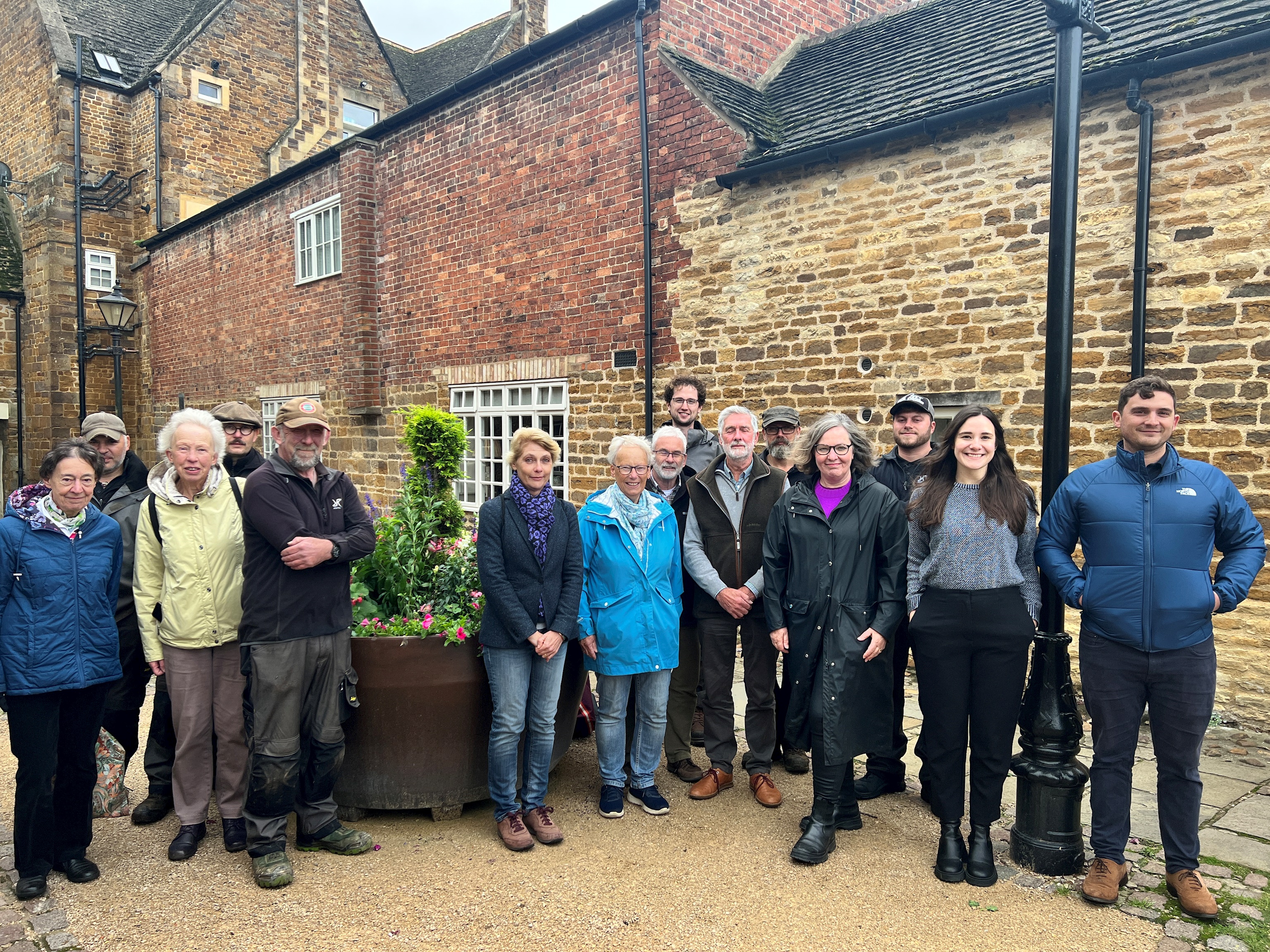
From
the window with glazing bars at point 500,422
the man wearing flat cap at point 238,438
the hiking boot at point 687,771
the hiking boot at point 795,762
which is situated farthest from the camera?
the window with glazing bars at point 500,422

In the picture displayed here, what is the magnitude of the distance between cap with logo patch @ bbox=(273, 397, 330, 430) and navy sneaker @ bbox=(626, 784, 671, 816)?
2375 mm

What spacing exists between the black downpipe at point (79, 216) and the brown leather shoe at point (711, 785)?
19.6 m

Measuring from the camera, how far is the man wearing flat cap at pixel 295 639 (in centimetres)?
380

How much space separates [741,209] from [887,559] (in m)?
5.32

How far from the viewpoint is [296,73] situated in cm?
2197

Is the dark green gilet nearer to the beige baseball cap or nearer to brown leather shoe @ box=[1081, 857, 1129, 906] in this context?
brown leather shoe @ box=[1081, 857, 1129, 906]

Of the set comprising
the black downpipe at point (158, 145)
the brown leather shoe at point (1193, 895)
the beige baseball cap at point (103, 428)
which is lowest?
the brown leather shoe at point (1193, 895)

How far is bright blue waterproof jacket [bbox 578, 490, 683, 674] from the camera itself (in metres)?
4.33

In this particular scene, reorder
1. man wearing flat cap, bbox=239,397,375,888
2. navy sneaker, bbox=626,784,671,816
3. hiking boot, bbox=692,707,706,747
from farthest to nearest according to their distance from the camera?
hiking boot, bbox=692,707,706,747 → navy sneaker, bbox=626,784,671,816 → man wearing flat cap, bbox=239,397,375,888

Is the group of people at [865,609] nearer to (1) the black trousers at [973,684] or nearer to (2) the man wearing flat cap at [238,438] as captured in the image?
(1) the black trousers at [973,684]

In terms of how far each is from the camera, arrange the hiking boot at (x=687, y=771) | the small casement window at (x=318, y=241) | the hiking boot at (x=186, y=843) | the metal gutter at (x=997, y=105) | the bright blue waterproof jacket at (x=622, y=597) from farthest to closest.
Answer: the small casement window at (x=318, y=241), the metal gutter at (x=997, y=105), the hiking boot at (x=687, y=771), the bright blue waterproof jacket at (x=622, y=597), the hiking boot at (x=186, y=843)

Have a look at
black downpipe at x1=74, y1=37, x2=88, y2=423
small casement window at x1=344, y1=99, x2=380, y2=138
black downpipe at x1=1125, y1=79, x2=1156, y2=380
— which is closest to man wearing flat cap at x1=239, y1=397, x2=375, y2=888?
black downpipe at x1=1125, y1=79, x2=1156, y2=380

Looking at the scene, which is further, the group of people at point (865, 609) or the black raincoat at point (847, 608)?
the black raincoat at point (847, 608)

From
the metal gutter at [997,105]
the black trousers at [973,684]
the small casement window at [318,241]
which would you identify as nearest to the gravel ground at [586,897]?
the black trousers at [973,684]
